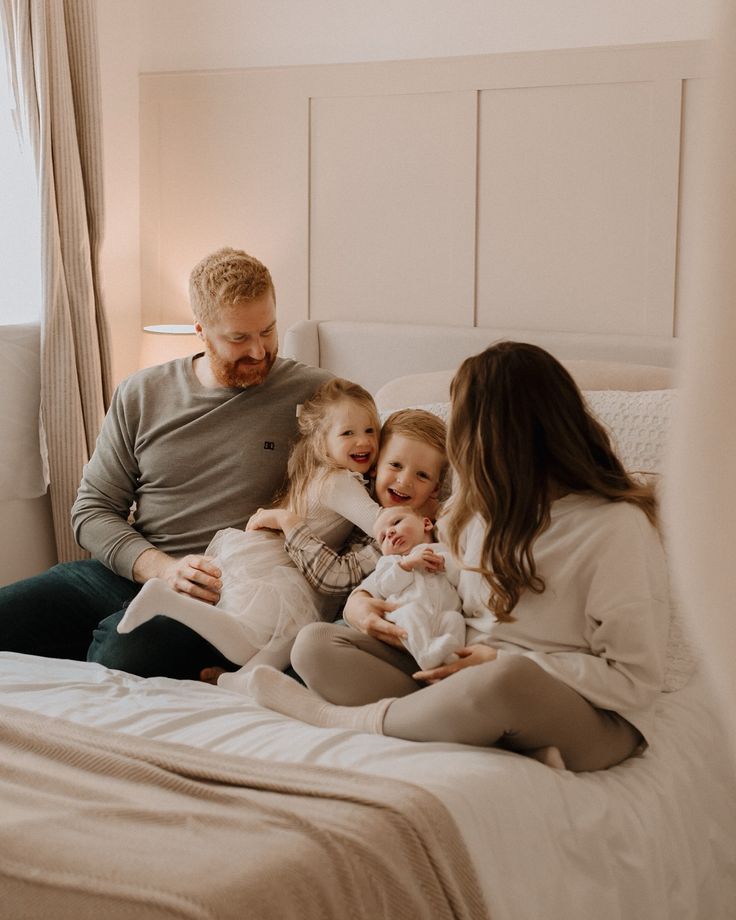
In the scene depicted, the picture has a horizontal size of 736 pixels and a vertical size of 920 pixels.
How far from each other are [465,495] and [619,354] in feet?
4.25

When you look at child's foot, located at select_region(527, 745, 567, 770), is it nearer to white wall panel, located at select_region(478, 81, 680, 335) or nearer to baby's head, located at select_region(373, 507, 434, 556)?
baby's head, located at select_region(373, 507, 434, 556)

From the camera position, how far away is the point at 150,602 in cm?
188

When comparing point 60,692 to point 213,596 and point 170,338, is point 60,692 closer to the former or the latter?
point 213,596

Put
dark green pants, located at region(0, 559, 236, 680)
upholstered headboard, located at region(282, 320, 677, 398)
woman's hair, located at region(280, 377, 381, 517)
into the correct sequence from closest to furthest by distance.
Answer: dark green pants, located at region(0, 559, 236, 680), woman's hair, located at region(280, 377, 381, 517), upholstered headboard, located at region(282, 320, 677, 398)

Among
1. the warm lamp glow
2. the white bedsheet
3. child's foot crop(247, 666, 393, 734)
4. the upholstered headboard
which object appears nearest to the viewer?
the white bedsheet

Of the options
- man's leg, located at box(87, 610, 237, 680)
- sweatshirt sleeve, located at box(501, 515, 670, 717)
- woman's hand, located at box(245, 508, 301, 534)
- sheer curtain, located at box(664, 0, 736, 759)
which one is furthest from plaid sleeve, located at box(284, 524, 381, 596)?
sheer curtain, located at box(664, 0, 736, 759)

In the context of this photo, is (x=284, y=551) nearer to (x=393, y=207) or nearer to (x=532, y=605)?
(x=532, y=605)

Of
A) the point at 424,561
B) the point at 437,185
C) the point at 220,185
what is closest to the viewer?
the point at 424,561

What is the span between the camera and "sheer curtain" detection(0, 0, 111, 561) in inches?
122

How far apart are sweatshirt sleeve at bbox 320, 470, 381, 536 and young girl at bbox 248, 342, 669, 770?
0.91 ft

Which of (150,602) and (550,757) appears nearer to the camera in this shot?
(550,757)

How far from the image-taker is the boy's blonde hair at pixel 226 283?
223 cm

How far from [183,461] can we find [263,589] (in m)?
0.43

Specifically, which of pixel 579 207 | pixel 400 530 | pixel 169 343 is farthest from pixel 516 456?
pixel 169 343
